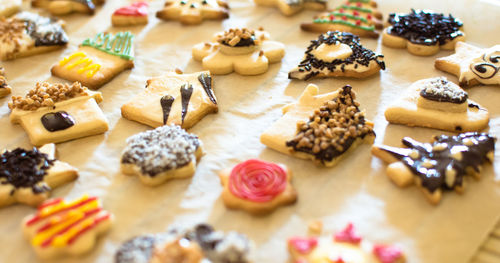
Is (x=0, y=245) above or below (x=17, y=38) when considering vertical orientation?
below

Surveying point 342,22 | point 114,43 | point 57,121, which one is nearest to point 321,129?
point 342,22

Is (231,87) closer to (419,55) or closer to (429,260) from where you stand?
(419,55)

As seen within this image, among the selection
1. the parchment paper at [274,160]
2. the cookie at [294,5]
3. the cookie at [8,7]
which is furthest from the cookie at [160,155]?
the cookie at [8,7]

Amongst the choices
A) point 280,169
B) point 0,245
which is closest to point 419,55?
point 280,169

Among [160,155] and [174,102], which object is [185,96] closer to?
[174,102]

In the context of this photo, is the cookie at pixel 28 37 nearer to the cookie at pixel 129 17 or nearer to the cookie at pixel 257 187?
the cookie at pixel 129 17

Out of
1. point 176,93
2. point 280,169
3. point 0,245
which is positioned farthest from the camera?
point 176,93

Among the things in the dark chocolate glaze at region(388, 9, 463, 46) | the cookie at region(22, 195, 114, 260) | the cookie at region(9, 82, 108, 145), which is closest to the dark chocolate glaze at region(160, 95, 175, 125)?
the cookie at region(9, 82, 108, 145)
